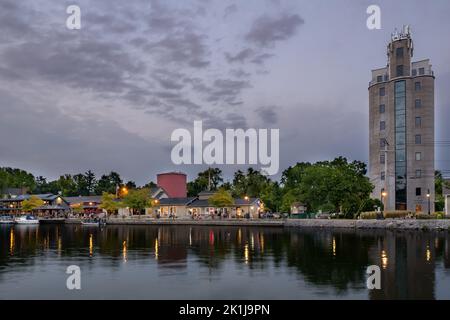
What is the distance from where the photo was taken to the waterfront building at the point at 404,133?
8112 cm

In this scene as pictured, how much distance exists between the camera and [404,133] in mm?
83250

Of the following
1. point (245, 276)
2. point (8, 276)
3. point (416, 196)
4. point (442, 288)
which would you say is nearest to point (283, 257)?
point (245, 276)

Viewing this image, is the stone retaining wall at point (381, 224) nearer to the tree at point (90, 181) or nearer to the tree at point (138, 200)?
the tree at point (138, 200)

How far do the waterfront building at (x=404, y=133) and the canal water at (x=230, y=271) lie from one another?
121 ft

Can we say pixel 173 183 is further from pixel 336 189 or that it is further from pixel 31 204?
pixel 336 189

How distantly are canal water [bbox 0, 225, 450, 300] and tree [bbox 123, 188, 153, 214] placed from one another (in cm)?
6454

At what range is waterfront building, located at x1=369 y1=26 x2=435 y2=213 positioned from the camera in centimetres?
8112

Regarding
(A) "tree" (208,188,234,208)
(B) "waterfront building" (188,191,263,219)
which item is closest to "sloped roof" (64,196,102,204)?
(B) "waterfront building" (188,191,263,219)

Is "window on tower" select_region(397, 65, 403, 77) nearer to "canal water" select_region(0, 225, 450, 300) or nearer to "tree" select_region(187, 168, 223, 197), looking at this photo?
"canal water" select_region(0, 225, 450, 300)

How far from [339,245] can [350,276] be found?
18722 mm

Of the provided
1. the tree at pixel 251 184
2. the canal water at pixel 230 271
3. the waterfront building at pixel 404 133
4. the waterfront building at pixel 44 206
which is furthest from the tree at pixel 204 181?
the canal water at pixel 230 271

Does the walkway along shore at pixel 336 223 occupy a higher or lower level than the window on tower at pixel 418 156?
lower
